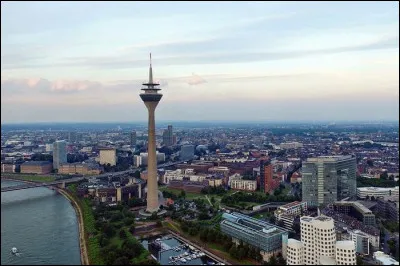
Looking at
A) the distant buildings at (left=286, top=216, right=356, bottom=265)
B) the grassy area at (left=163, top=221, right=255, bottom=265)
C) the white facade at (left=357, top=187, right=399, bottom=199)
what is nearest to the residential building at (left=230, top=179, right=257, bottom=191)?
the white facade at (left=357, top=187, right=399, bottom=199)

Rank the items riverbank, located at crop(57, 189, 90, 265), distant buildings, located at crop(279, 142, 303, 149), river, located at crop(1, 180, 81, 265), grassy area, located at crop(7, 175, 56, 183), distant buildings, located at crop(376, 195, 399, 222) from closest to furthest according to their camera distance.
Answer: river, located at crop(1, 180, 81, 265), riverbank, located at crop(57, 189, 90, 265), distant buildings, located at crop(376, 195, 399, 222), grassy area, located at crop(7, 175, 56, 183), distant buildings, located at crop(279, 142, 303, 149)

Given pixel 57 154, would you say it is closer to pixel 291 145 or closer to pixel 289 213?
pixel 289 213

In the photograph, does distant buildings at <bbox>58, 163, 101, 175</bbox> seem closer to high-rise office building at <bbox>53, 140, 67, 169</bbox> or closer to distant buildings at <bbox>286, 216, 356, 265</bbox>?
high-rise office building at <bbox>53, 140, 67, 169</bbox>

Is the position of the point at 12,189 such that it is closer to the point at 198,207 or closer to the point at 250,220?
the point at 198,207

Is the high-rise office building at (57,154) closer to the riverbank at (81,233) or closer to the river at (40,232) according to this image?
the riverbank at (81,233)

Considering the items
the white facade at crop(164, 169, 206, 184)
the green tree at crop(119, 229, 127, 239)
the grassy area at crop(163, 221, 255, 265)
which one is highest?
the white facade at crop(164, 169, 206, 184)

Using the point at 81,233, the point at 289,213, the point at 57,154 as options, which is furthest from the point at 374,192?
the point at 57,154
